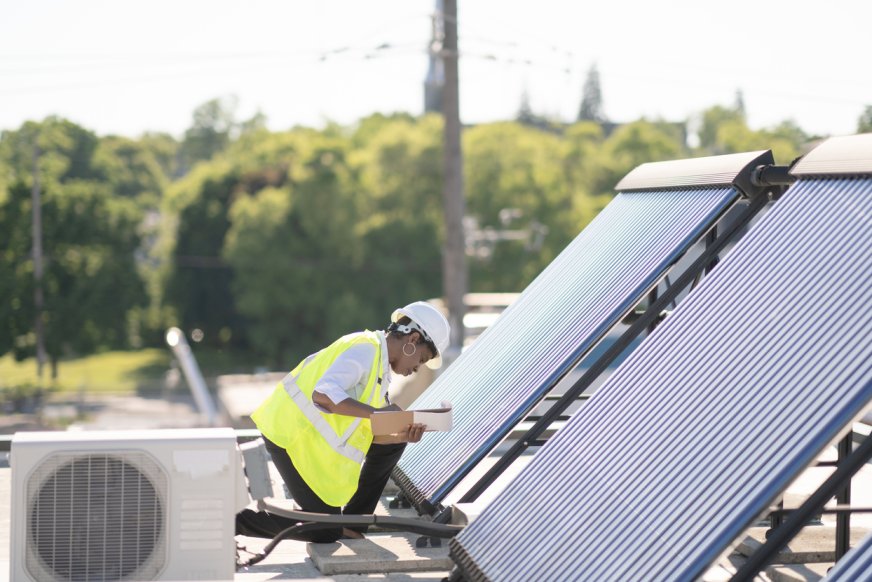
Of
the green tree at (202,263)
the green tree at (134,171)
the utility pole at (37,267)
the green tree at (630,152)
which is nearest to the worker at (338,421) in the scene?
the utility pole at (37,267)

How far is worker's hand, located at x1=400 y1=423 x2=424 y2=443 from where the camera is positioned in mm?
6129

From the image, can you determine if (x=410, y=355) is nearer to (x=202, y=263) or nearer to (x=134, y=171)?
(x=202, y=263)

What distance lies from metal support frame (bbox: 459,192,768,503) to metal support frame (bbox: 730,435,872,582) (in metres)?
2.05

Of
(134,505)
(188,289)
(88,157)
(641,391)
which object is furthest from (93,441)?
(88,157)

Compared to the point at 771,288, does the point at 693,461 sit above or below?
below

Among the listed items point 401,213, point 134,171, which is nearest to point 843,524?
point 401,213

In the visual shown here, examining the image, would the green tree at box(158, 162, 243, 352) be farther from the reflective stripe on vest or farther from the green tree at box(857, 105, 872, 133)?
the reflective stripe on vest

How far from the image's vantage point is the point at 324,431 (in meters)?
6.25

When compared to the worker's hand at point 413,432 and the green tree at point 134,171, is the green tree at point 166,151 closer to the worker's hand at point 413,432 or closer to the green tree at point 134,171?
the green tree at point 134,171

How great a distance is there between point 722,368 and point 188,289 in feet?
238

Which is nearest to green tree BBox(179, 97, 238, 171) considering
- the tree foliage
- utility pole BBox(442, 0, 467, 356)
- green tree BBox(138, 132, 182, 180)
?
green tree BBox(138, 132, 182, 180)

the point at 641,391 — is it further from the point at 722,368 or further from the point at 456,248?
the point at 456,248

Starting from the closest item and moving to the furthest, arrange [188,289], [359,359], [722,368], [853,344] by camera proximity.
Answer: [853,344], [722,368], [359,359], [188,289]

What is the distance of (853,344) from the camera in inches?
163
